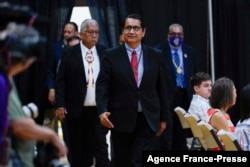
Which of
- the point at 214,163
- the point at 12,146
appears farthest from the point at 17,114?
the point at 214,163

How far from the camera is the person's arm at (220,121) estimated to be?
22.1ft

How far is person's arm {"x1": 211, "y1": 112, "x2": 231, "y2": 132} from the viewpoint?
6742mm

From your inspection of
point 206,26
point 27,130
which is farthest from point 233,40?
point 27,130

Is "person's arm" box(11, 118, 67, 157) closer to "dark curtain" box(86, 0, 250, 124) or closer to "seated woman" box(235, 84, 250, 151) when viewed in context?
"seated woman" box(235, 84, 250, 151)

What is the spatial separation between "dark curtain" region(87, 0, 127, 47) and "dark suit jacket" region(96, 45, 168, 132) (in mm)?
3438

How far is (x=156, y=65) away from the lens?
7176mm

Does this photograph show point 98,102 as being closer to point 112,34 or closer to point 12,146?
point 12,146

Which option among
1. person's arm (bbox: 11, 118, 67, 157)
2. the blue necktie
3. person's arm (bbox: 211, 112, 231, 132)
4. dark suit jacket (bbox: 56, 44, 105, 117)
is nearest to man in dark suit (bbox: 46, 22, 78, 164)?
dark suit jacket (bbox: 56, 44, 105, 117)

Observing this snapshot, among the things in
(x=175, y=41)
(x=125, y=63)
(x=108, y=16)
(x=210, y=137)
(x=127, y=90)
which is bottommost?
(x=210, y=137)

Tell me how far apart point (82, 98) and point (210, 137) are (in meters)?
2.12

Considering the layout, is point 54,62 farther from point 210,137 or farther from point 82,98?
point 210,137

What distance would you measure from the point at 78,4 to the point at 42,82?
4.07 feet

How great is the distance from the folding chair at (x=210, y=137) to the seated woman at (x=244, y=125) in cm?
18

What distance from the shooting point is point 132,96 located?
7.05m
